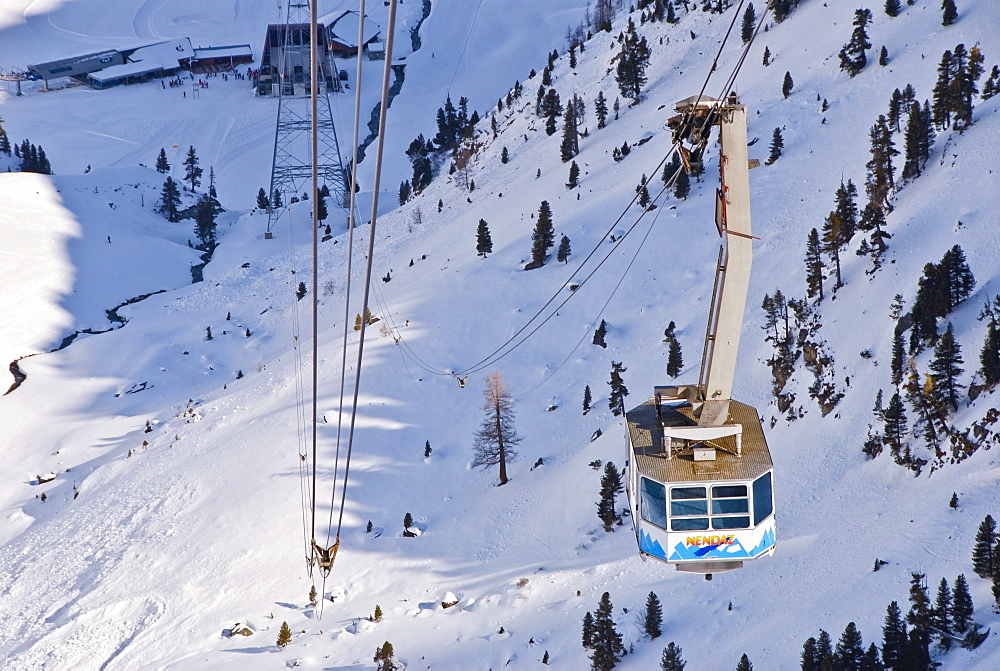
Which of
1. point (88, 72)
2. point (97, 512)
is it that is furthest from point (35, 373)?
point (88, 72)

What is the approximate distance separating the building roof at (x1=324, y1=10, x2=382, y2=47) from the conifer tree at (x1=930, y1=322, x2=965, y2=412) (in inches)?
4083

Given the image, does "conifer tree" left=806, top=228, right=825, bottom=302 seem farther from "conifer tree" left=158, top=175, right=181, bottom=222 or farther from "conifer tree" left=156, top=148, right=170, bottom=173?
"conifer tree" left=156, top=148, right=170, bottom=173

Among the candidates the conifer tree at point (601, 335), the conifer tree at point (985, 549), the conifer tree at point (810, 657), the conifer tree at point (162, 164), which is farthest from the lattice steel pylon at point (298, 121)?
the conifer tree at point (985, 549)

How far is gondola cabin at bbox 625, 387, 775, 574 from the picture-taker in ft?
50.1

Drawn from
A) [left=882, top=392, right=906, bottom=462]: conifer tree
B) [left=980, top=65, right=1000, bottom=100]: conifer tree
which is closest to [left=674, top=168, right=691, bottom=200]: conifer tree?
[left=980, top=65, right=1000, bottom=100]: conifer tree

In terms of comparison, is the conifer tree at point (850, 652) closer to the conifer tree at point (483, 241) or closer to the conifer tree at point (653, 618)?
the conifer tree at point (653, 618)

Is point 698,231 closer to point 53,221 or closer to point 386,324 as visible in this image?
point 386,324

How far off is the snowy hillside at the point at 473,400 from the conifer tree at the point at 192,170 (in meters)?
9.76

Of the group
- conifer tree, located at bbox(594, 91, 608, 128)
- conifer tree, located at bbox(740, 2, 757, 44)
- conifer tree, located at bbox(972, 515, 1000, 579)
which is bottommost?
conifer tree, located at bbox(972, 515, 1000, 579)

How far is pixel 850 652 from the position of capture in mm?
29781

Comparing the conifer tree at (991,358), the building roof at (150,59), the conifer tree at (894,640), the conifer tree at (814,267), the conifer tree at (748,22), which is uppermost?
the building roof at (150,59)

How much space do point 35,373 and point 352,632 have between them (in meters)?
38.2

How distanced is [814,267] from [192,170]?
2879 inches

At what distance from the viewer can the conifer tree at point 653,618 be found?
3528cm
